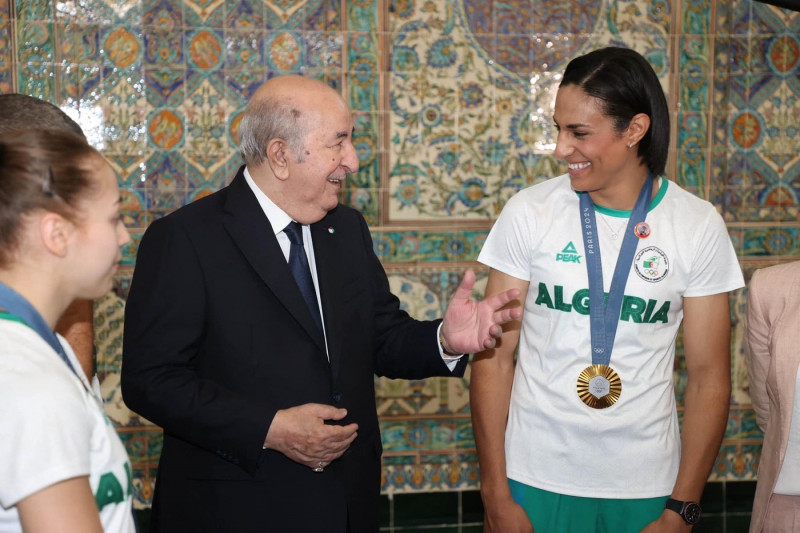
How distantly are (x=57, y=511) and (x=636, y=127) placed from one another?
6.62 ft

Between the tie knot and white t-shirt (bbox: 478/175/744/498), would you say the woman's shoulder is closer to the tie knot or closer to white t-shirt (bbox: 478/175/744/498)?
the tie knot

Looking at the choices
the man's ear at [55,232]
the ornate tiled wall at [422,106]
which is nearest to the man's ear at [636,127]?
the man's ear at [55,232]

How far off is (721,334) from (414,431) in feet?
8.06

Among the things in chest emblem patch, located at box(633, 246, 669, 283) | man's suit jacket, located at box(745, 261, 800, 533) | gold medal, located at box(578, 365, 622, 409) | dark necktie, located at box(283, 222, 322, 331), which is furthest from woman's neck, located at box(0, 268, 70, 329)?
man's suit jacket, located at box(745, 261, 800, 533)

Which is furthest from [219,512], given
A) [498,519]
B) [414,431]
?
[414,431]

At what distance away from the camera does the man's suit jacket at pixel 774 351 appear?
247cm

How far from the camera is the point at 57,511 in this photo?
133 centimetres

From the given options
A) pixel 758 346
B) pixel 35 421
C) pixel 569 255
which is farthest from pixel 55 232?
pixel 758 346

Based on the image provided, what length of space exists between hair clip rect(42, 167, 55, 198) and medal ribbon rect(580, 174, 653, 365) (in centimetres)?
161

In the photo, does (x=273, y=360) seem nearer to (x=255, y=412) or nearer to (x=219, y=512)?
(x=255, y=412)

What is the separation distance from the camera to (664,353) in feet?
8.73

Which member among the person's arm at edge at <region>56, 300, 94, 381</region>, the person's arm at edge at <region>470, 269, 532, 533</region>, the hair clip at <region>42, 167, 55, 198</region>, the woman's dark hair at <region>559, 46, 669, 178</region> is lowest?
the person's arm at edge at <region>470, 269, 532, 533</region>

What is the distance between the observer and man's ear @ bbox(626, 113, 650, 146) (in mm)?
2713

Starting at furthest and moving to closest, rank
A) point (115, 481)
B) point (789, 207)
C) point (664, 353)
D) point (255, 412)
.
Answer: point (789, 207), point (664, 353), point (255, 412), point (115, 481)
